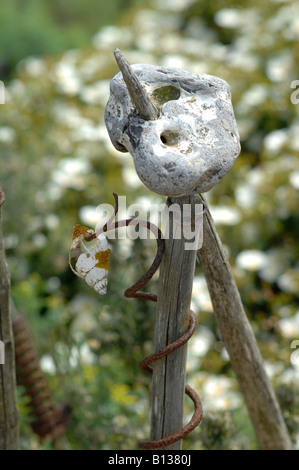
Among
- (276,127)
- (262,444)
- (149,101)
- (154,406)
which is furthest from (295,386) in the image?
(276,127)

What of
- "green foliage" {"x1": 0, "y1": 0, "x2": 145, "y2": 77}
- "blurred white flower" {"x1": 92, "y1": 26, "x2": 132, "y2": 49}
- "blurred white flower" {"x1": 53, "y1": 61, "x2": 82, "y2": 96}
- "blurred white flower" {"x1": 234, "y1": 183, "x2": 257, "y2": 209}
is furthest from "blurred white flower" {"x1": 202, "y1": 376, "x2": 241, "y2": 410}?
"green foliage" {"x1": 0, "y1": 0, "x2": 145, "y2": 77}

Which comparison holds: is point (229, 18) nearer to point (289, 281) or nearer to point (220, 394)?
point (289, 281)

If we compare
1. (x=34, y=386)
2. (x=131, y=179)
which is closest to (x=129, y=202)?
(x=131, y=179)

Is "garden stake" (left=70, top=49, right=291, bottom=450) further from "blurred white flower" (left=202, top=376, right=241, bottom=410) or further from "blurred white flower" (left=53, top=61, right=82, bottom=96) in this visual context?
"blurred white flower" (left=53, top=61, right=82, bottom=96)

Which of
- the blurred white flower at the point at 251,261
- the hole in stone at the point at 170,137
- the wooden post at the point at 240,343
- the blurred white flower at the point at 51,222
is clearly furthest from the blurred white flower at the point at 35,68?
the hole in stone at the point at 170,137

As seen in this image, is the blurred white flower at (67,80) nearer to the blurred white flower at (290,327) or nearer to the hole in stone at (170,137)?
the blurred white flower at (290,327)

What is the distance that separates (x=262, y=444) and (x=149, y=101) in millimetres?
885

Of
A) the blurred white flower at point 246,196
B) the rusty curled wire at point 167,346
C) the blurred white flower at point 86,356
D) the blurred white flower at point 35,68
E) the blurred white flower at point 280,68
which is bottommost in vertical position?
the rusty curled wire at point 167,346

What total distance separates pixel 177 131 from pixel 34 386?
99 cm

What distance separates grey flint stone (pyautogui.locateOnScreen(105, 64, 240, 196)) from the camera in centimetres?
80

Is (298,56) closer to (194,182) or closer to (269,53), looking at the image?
(269,53)

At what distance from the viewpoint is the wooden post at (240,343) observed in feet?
3.49

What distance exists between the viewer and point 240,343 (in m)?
1.19

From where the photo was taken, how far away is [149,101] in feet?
2.71
